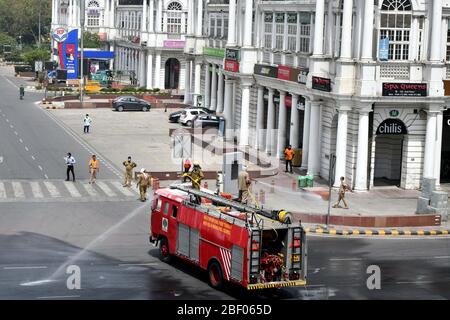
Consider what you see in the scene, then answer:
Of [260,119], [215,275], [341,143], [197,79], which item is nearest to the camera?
[215,275]

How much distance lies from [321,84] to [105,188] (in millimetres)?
11713

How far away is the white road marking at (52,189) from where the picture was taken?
152 feet

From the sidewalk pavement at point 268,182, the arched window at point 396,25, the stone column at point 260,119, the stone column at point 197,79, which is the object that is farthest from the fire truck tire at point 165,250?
the stone column at point 197,79

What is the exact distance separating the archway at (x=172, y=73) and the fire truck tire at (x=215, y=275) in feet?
264

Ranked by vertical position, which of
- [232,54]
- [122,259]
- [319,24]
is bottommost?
[122,259]

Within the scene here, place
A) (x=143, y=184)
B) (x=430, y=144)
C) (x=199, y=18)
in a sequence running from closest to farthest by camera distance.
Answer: (x=143, y=184) < (x=430, y=144) < (x=199, y=18)

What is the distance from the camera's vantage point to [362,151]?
48719 millimetres

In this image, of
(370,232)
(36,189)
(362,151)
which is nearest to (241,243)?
(370,232)

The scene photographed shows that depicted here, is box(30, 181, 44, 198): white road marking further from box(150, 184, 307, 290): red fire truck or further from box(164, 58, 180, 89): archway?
box(164, 58, 180, 89): archway

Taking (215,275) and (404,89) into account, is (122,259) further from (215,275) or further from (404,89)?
(404,89)

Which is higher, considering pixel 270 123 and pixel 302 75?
pixel 302 75

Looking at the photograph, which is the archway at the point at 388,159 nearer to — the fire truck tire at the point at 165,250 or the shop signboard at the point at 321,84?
the shop signboard at the point at 321,84

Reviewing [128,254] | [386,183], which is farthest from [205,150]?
[128,254]

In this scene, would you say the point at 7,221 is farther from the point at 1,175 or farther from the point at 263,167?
the point at 263,167
